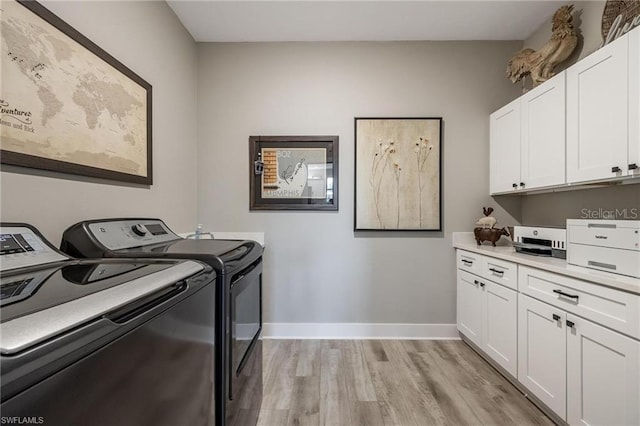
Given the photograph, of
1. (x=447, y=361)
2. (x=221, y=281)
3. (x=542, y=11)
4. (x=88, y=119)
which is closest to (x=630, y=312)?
(x=447, y=361)

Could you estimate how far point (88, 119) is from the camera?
141 cm

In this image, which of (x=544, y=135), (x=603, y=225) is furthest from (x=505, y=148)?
(x=603, y=225)

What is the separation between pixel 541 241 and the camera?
6.36ft

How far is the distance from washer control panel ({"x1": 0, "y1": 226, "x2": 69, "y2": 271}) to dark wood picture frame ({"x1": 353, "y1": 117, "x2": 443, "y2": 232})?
2.14m

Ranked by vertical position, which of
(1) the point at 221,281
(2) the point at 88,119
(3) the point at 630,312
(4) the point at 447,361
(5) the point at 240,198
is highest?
(2) the point at 88,119

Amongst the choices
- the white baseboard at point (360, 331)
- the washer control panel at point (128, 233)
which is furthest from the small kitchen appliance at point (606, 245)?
the washer control panel at point (128, 233)

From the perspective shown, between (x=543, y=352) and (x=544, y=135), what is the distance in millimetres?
1374

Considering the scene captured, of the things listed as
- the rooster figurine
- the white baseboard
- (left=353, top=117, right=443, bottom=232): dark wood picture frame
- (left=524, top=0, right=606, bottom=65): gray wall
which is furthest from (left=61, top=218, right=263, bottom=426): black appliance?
(left=524, top=0, right=606, bottom=65): gray wall

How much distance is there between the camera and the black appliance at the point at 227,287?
1.05m

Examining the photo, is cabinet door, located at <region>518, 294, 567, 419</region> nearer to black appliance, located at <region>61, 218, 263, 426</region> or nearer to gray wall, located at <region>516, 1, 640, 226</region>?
gray wall, located at <region>516, 1, 640, 226</region>

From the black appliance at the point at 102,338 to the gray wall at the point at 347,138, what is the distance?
173 centimetres

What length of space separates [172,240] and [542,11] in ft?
10.3

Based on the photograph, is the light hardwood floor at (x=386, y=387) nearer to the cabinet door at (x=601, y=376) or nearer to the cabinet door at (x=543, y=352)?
the cabinet door at (x=543, y=352)

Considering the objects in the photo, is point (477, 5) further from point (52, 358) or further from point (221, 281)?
point (52, 358)
